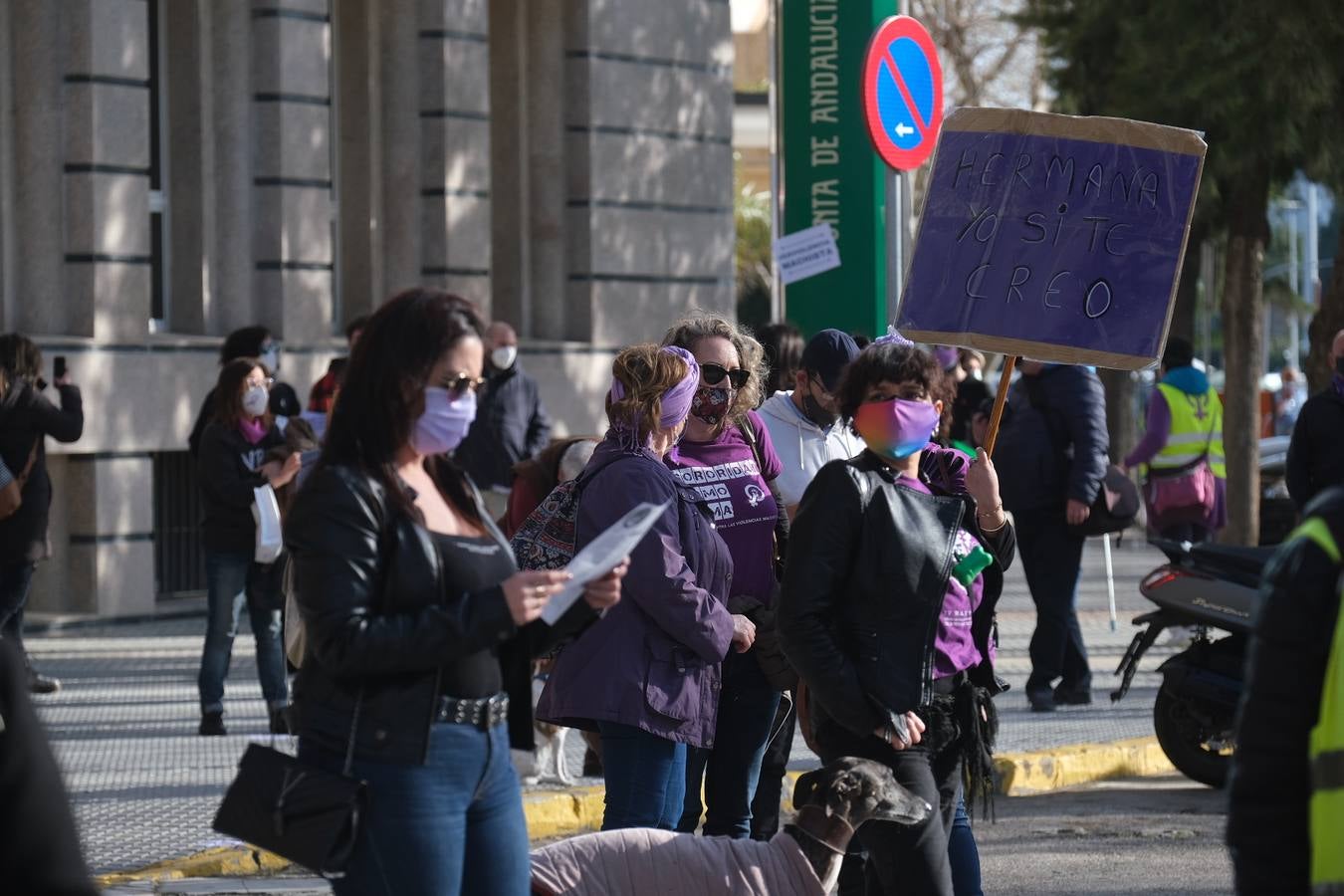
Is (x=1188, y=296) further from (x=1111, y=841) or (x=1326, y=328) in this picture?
(x=1111, y=841)

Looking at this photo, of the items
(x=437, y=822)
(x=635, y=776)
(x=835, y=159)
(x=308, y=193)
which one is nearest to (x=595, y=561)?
(x=437, y=822)

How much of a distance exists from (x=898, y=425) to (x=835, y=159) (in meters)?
7.72

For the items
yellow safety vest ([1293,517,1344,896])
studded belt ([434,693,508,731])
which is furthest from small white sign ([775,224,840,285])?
yellow safety vest ([1293,517,1344,896])

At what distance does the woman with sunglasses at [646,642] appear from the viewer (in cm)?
584

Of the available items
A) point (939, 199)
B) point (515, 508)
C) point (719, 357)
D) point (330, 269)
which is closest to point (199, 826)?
point (515, 508)

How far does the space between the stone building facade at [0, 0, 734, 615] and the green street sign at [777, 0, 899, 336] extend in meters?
4.01

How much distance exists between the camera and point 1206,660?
9562 millimetres

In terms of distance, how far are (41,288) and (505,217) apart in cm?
466

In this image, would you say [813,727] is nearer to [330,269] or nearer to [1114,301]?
[1114,301]

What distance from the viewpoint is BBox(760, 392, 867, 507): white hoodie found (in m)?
7.36

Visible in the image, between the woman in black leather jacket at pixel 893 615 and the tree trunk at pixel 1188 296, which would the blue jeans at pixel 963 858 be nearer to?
the woman in black leather jacket at pixel 893 615

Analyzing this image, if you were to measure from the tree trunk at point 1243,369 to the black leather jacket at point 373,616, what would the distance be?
1408 centimetres

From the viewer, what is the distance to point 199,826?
8.27m

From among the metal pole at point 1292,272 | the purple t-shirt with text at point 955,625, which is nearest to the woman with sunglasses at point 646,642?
the purple t-shirt with text at point 955,625
